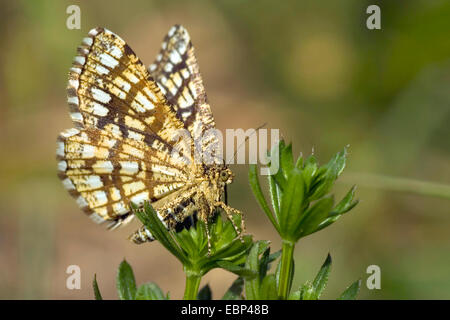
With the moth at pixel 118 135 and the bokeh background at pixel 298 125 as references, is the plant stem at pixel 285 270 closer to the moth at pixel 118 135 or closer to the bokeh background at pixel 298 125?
the moth at pixel 118 135

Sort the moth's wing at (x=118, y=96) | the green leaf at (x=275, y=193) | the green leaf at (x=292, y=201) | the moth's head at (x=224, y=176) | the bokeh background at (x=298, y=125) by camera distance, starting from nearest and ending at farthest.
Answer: the green leaf at (x=292, y=201)
the green leaf at (x=275, y=193)
the moth's head at (x=224, y=176)
the moth's wing at (x=118, y=96)
the bokeh background at (x=298, y=125)

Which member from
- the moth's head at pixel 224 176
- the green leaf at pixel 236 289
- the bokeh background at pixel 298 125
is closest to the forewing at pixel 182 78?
the moth's head at pixel 224 176

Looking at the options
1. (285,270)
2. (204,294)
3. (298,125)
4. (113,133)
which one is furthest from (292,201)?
(298,125)

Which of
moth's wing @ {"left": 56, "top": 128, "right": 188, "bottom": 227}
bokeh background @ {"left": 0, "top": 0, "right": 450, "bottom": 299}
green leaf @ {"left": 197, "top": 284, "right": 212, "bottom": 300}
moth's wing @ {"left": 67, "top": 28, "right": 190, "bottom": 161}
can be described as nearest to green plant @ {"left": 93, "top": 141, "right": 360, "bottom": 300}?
green leaf @ {"left": 197, "top": 284, "right": 212, "bottom": 300}

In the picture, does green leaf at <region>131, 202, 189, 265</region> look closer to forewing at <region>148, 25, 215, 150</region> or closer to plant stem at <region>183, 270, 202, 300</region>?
plant stem at <region>183, 270, 202, 300</region>

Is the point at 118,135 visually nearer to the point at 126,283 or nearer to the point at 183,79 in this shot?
the point at 183,79
